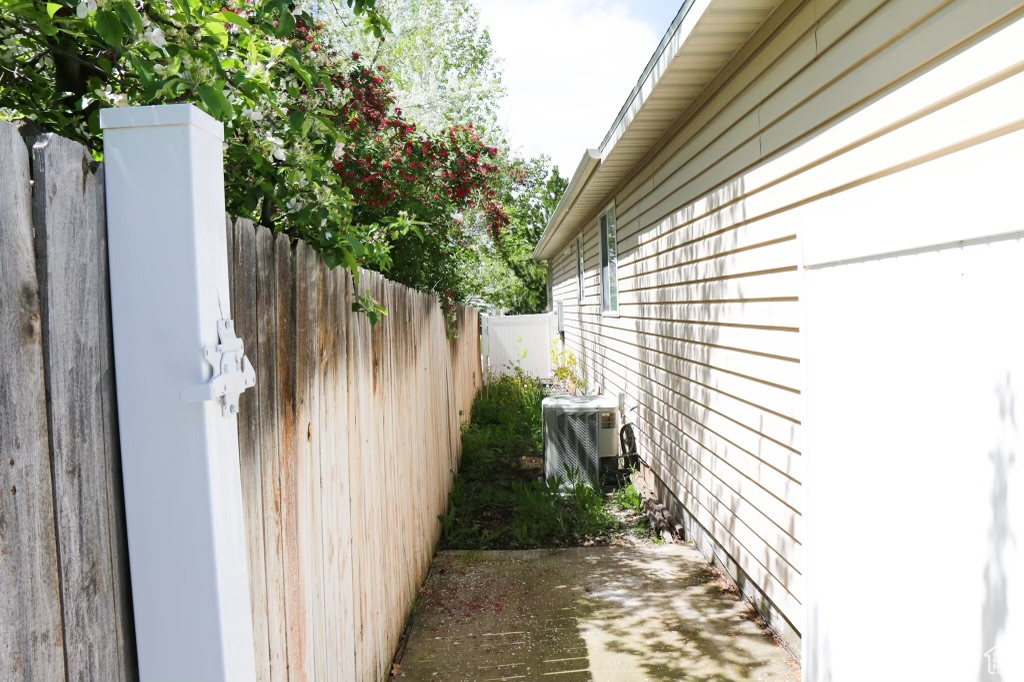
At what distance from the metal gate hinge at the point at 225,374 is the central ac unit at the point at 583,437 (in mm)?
5917

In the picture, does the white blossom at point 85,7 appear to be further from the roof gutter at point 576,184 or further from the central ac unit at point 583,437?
the roof gutter at point 576,184

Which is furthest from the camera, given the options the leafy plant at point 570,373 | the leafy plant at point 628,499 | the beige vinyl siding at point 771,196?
the leafy plant at point 570,373

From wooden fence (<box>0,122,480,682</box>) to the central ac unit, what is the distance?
11.3 feet

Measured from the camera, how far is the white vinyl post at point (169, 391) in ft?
4.17

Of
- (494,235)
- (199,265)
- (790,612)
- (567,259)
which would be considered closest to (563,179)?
(567,259)

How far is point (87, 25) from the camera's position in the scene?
1.99 metres

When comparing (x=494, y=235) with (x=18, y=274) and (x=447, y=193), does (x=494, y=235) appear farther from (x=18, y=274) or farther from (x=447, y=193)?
(x=18, y=274)

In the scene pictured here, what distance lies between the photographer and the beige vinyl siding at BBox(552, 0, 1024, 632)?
2516 mm

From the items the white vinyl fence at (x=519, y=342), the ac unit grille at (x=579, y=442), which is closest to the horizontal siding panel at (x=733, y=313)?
the ac unit grille at (x=579, y=442)

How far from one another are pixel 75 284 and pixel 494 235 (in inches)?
251

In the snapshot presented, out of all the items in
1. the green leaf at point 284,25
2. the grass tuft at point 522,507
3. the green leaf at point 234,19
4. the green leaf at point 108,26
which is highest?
the green leaf at point 284,25

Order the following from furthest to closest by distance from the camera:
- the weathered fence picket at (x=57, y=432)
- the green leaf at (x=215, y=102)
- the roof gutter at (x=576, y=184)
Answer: the roof gutter at (x=576, y=184), the green leaf at (x=215, y=102), the weathered fence picket at (x=57, y=432)

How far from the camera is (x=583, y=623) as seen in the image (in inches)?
170

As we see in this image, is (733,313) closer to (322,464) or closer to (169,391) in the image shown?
(322,464)
